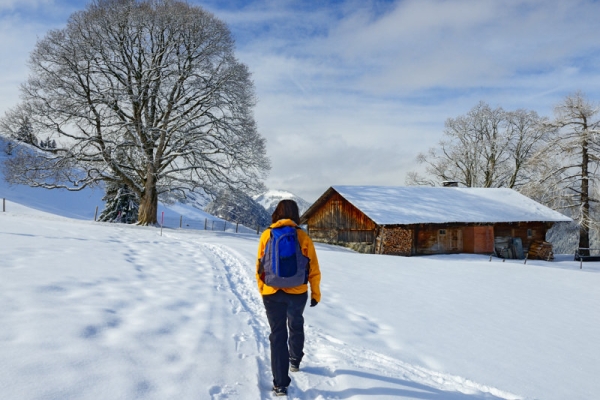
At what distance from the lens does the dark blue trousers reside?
3.73m

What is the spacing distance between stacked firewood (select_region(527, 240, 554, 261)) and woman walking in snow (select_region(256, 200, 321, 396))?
27527mm

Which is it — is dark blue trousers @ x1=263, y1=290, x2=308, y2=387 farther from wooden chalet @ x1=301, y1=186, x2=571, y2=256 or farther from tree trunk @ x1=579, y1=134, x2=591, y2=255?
tree trunk @ x1=579, y1=134, x2=591, y2=255

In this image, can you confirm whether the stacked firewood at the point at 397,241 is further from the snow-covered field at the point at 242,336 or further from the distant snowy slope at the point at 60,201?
the distant snowy slope at the point at 60,201

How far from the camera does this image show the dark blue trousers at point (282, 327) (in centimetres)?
373

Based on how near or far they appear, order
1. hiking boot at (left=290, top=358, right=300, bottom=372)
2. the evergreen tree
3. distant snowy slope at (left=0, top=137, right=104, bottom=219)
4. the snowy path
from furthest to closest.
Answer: distant snowy slope at (left=0, top=137, right=104, bottom=219), the evergreen tree, hiking boot at (left=290, top=358, right=300, bottom=372), the snowy path

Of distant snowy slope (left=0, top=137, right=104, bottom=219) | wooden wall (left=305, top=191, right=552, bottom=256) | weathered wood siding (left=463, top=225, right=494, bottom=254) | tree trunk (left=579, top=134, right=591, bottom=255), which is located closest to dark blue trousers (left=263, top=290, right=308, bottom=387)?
wooden wall (left=305, top=191, right=552, bottom=256)

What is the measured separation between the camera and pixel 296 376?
13.4ft

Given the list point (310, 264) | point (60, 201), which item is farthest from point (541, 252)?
point (60, 201)

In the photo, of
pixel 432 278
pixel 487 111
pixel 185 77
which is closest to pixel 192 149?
pixel 185 77

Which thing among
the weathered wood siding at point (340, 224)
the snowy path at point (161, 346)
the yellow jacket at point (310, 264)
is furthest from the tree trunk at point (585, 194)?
the yellow jacket at point (310, 264)

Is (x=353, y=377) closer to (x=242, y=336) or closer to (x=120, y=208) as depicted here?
(x=242, y=336)

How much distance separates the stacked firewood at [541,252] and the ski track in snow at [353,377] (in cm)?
2615

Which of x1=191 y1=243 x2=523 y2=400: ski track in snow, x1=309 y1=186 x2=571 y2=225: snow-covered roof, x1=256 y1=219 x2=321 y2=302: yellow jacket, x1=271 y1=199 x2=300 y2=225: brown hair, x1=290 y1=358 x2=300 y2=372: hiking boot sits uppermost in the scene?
x1=309 y1=186 x2=571 y2=225: snow-covered roof

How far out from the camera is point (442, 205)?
84.3 feet
